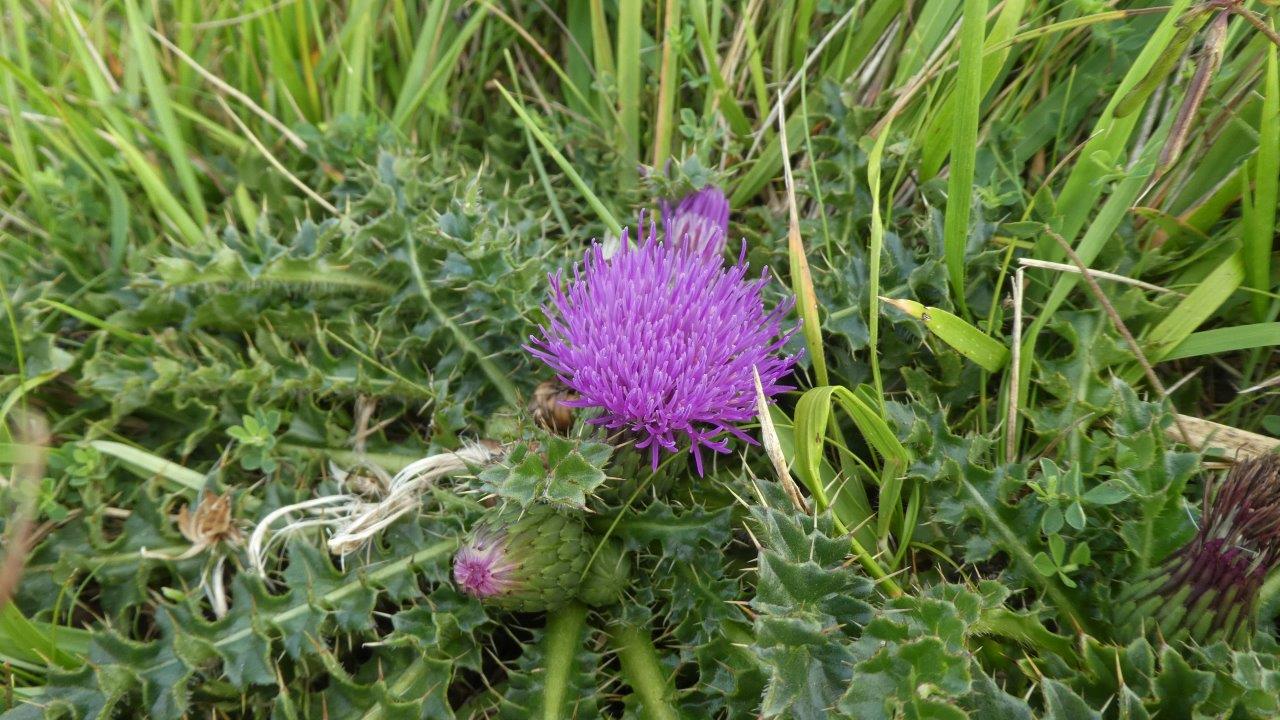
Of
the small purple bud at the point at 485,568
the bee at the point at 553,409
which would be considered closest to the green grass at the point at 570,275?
the bee at the point at 553,409

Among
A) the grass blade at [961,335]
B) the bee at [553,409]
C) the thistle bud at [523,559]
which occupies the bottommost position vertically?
the thistle bud at [523,559]

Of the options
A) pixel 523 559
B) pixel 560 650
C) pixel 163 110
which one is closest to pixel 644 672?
pixel 560 650

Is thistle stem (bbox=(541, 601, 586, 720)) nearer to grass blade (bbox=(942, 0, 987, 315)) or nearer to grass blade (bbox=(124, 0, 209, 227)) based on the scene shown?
grass blade (bbox=(942, 0, 987, 315))

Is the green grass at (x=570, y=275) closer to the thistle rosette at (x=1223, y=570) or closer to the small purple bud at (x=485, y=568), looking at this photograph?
the thistle rosette at (x=1223, y=570)

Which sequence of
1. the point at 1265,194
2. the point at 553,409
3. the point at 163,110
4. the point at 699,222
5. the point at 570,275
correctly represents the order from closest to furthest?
the point at 1265,194 < the point at 553,409 < the point at 699,222 < the point at 570,275 < the point at 163,110

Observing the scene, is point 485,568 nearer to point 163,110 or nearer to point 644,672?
point 644,672

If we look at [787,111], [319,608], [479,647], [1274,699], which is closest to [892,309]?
[787,111]
